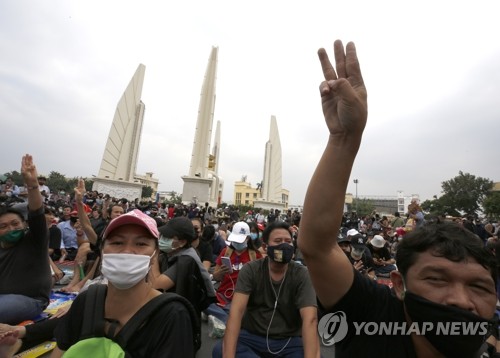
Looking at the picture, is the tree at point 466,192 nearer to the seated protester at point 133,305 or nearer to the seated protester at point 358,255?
the seated protester at point 358,255

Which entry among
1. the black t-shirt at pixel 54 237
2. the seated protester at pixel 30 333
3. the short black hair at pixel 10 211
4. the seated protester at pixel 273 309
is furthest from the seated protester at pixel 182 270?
the black t-shirt at pixel 54 237

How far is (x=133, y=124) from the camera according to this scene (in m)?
24.9

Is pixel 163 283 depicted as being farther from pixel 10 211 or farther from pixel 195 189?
pixel 195 189

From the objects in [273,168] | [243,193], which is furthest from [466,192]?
[243,193]

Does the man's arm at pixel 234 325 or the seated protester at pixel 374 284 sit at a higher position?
the seated protester at pixel 374 284

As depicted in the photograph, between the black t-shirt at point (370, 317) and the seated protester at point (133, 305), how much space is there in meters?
0.69

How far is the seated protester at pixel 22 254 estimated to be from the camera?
8.80 ft

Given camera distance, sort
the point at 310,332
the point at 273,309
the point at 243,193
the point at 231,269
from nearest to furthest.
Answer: the point at 310,332
the point at 273,309
the point at 231,269
the point at 243,193

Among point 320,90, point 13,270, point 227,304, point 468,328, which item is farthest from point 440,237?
point 13,270

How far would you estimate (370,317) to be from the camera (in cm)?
108

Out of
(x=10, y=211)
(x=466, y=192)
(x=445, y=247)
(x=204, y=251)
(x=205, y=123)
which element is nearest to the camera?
(x=445, y=247)

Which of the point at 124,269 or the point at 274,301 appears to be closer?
the point at 124,269

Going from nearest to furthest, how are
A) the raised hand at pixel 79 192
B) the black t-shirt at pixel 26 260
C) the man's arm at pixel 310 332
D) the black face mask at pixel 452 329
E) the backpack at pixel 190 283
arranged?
the black face mask at pixel 452 329, the man's arm at pixel 310 332, the backpack at pixel 190 283, the black t-shirt at pixel 26 260, the raised hand at pixel 79 192

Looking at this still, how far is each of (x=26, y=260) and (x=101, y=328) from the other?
2096 millimetres
